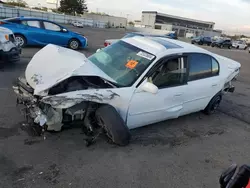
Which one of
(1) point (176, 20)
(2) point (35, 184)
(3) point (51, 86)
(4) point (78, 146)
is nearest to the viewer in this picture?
(2) point (35, 184)

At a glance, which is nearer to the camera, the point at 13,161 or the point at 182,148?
the point at 13,161

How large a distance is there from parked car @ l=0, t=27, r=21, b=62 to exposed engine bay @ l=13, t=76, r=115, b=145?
3961 mm

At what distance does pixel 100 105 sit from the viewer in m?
3.38

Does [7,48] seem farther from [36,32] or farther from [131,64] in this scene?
[131,64]

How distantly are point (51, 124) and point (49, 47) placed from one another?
1.64 meters

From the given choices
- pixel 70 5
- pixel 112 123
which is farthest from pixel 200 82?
pixel 70 5

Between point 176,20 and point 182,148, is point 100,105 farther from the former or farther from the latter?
point 176,20

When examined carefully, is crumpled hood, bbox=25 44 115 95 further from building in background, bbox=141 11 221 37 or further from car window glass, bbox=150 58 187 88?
building in background, bbox=141 11 221 37

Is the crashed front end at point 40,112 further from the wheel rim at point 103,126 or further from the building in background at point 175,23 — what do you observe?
the building in background at point 175,23

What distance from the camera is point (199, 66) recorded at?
14.5 feet

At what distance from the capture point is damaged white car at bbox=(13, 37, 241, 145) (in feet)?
10.5

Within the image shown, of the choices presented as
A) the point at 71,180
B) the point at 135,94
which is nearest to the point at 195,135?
the point at 135,94

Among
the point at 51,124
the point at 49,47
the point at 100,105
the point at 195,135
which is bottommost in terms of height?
the point at 195,135

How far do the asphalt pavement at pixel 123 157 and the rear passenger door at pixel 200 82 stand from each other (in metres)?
0.50
